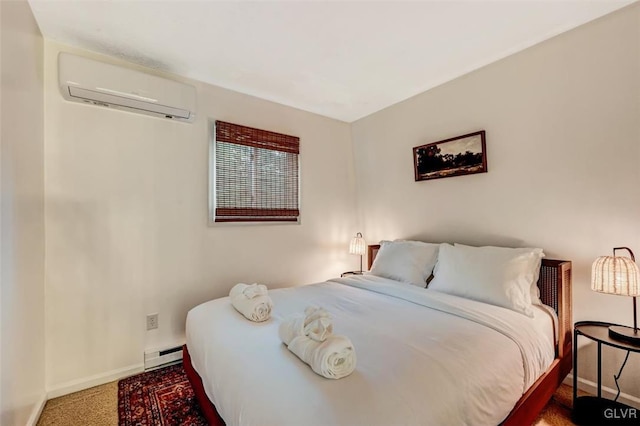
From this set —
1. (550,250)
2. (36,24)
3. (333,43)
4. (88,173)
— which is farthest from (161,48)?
(550,250)

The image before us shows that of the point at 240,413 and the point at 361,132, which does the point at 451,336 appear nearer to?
the point at 240,413

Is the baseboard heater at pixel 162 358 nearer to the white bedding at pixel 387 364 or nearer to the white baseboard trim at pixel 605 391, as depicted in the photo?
the white bedding at pixel 387 364

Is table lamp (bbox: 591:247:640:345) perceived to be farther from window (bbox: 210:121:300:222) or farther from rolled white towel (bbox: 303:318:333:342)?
window (bbox: 210:121:300:222)

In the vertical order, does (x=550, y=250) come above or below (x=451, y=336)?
above

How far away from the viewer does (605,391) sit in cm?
186

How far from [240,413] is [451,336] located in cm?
103

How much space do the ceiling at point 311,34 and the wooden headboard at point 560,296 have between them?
1.64 meters

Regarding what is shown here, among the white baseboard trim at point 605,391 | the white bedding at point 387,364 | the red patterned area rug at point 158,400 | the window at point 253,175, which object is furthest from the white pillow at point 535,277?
the red patterned area rug at point 158,400

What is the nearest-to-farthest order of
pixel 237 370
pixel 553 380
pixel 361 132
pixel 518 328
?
pixel 237 370 < pixel 518 328 < pixel 553 380 < pixel 361 132

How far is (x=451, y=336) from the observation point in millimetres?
1422

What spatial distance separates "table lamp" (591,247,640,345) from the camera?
155 centimetres

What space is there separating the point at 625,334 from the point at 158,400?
9.25 feet

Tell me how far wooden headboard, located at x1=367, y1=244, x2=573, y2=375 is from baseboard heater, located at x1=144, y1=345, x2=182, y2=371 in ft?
9.07

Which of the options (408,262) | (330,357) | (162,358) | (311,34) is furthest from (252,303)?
(311,34)
